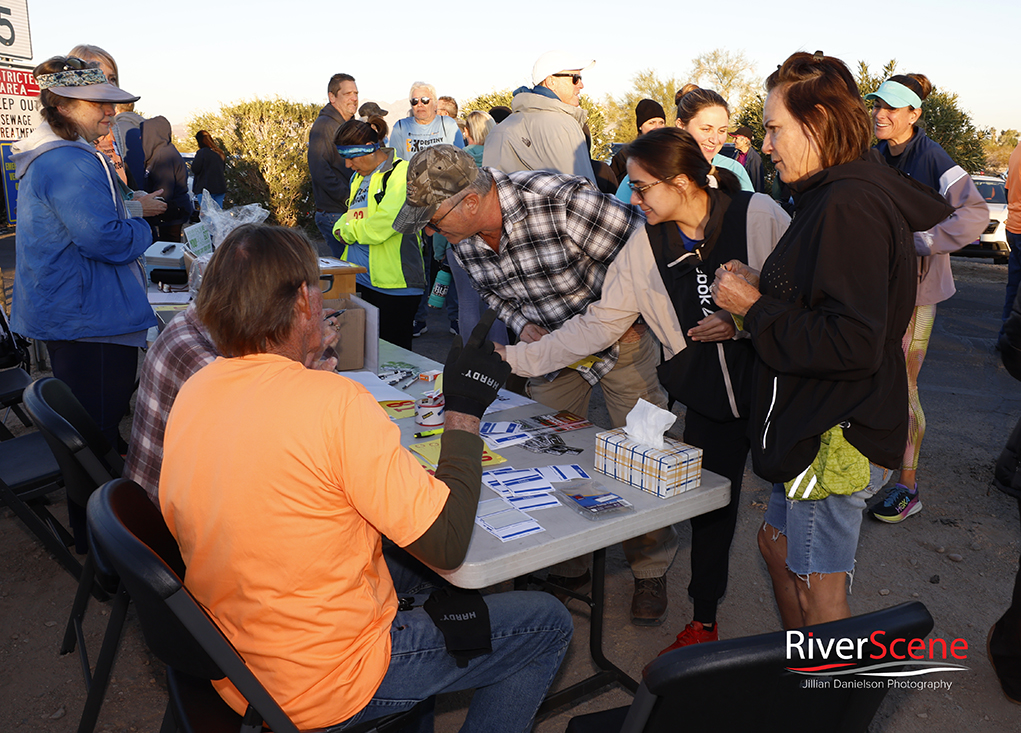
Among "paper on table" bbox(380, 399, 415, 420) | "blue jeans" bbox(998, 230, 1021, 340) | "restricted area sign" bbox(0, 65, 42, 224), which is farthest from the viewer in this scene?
"restricted area sign" bbox(0, 65, 42, 224)

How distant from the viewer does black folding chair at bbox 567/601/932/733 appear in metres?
0.99

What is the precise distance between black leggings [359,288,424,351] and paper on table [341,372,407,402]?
1357mm

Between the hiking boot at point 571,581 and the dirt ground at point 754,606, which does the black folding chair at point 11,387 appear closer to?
the dirt ground at point 754,606

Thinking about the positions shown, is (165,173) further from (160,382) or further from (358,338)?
(160,382)

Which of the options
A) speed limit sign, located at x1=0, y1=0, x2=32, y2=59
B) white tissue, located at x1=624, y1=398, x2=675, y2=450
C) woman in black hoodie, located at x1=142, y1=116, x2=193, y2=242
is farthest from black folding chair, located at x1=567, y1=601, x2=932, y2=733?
speed limit sign, located at x1=0, y1=0, x2=32, y2=59

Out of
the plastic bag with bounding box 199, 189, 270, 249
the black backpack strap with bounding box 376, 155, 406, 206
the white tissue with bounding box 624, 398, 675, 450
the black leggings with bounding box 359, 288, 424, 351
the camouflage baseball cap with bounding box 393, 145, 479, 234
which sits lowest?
the black leggings with bounding box 359, 288, 424, 351

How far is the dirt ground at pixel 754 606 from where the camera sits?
8.05ft

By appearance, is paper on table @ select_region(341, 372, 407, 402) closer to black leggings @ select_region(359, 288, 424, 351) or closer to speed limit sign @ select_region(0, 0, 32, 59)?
black leggings @ select_region(359, 288, 424, 351)

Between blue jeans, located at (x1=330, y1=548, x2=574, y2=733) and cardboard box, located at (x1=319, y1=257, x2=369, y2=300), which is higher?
cardboard box, located at (x1=319, y1=257, x2=369, y2=300)

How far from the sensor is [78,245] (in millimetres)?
3068

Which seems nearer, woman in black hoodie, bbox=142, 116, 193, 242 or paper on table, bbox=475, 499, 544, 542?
paper on table, bbox=475, 499, 544, 542

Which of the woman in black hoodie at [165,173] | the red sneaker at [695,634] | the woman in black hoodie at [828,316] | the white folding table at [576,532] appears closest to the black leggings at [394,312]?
the white folding table at [576,532]

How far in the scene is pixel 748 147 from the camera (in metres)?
7.73

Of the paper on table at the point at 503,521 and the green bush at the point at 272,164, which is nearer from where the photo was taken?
the paper on table at the point at 503,521
